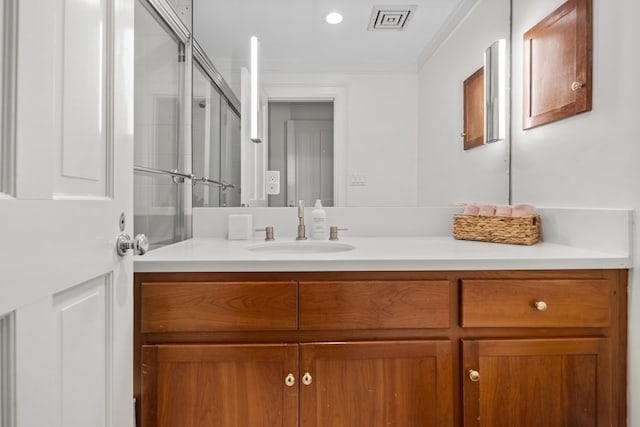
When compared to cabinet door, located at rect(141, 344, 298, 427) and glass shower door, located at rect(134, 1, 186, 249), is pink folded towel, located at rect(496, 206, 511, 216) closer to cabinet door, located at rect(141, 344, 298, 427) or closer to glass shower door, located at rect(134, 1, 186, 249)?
cabinet door, located at rect(141, 344, 298, 427)

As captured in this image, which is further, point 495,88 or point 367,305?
point 495,88

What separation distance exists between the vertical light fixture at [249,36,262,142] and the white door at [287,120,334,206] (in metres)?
0.13

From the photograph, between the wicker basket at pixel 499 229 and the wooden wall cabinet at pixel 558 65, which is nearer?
the wooden wall cabinet at pixel 558 65

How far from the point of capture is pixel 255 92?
1507mm

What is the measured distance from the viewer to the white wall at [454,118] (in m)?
1.55

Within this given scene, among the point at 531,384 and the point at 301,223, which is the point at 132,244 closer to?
the point at 301,223

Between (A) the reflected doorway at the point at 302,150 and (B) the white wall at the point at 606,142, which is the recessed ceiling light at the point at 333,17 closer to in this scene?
(A) the reflected doorway at the point at 302,150

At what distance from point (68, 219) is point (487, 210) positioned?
1.35 m

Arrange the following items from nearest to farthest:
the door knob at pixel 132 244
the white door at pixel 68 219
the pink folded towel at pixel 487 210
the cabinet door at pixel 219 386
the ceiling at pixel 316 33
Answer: the white door at pixel 68 219 < the door knob at pixel 132 244 < the cabinet door at pixel 219 386 < the pink folded towel at pixel 487 210 < the ceiling at pixel 316 33

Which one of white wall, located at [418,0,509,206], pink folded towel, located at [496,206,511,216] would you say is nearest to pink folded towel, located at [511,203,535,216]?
pink folded towel, located at [496,206,511,216]

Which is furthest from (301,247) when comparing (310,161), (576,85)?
(576,85)

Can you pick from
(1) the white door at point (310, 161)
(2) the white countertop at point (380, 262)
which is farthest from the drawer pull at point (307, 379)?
(1) the white door at point (310, 161)

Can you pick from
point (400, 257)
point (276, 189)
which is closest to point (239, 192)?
point (276, 189)

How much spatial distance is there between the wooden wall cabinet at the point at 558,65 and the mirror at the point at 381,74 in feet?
0.59
